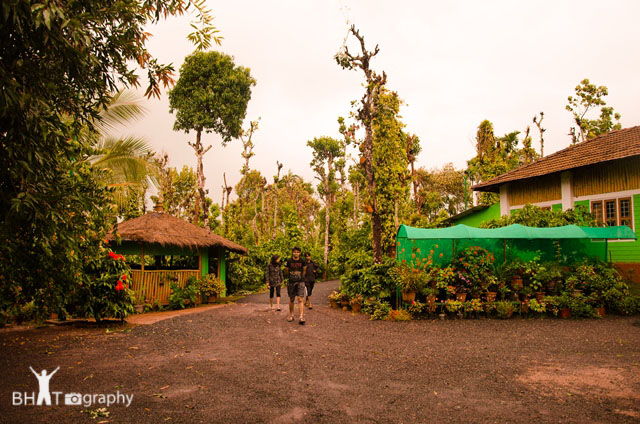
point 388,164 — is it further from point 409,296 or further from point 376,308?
point 376,308

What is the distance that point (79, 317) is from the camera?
11.1m

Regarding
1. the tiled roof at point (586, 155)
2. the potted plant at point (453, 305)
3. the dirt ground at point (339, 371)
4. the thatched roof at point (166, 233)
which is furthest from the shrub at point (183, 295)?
the tiled roof at point (586, 155)

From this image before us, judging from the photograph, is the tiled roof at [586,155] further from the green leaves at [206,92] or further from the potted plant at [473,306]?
the green leaves at [206,92]

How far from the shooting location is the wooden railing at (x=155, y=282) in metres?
13.4

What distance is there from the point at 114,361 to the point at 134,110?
5.78 metres

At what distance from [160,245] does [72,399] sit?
9.69m

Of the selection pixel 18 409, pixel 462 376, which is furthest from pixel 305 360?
pixel 18 409

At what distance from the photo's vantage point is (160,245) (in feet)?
46.1

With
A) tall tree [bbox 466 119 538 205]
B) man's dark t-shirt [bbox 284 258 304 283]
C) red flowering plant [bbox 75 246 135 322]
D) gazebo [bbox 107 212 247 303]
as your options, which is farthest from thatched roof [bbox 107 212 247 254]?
tall tree [bbox 466 119 538 205]

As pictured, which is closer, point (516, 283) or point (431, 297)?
point (431, 297)

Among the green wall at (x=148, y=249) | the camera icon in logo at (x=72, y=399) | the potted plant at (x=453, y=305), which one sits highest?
the green wall at (x=148, y=249)

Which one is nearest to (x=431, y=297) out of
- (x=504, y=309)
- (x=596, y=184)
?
(x=504, y=309)

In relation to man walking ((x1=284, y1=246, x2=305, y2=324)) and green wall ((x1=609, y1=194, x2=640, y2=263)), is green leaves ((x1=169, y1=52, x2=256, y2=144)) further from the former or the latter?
green wall ((x1=609, y1=194, x2=640, y2=263))

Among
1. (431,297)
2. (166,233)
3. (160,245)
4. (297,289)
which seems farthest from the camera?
(160,245)
